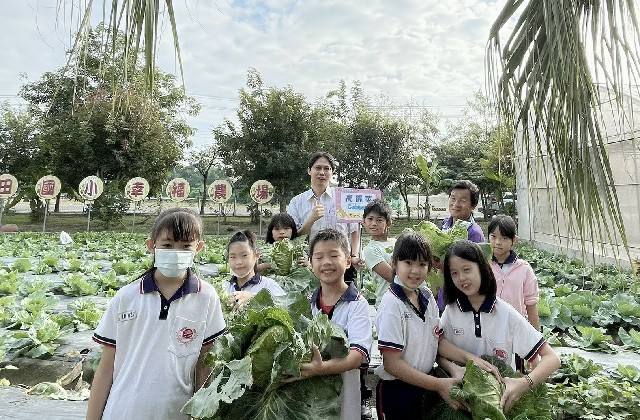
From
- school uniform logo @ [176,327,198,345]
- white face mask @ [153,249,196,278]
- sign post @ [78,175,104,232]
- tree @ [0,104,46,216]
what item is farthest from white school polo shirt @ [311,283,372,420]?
tree @ [0,104,46,216]

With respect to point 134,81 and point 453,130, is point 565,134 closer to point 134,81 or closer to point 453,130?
point 134,81

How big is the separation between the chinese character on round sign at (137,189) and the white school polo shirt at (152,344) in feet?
63.8

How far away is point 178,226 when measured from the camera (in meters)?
2.09

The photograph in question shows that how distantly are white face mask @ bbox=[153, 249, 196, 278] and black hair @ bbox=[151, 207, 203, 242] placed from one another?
0.26 feet

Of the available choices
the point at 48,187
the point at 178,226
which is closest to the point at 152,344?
the point at 178,226

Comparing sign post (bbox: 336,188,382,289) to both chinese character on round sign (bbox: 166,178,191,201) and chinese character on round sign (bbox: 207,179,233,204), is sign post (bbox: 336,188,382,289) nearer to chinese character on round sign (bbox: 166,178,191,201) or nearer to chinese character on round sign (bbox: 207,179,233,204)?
chinese character on round sign (bbox: 207,179,233,204)

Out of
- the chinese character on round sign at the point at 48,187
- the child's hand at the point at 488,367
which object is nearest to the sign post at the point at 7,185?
the chinese character on round sign at the point at 48,187

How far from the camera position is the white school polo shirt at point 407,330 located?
7.43ft

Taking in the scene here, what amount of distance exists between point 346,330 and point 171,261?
2.99 feet

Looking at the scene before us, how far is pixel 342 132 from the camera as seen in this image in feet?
73.6

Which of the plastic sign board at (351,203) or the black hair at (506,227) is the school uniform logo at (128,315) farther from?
the black hair at (506,227)

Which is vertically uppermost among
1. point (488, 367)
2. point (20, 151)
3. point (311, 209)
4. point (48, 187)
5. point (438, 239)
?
point (20, 151)

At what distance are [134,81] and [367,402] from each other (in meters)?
2.84

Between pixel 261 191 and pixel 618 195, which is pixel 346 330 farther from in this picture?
pixel 261 191
